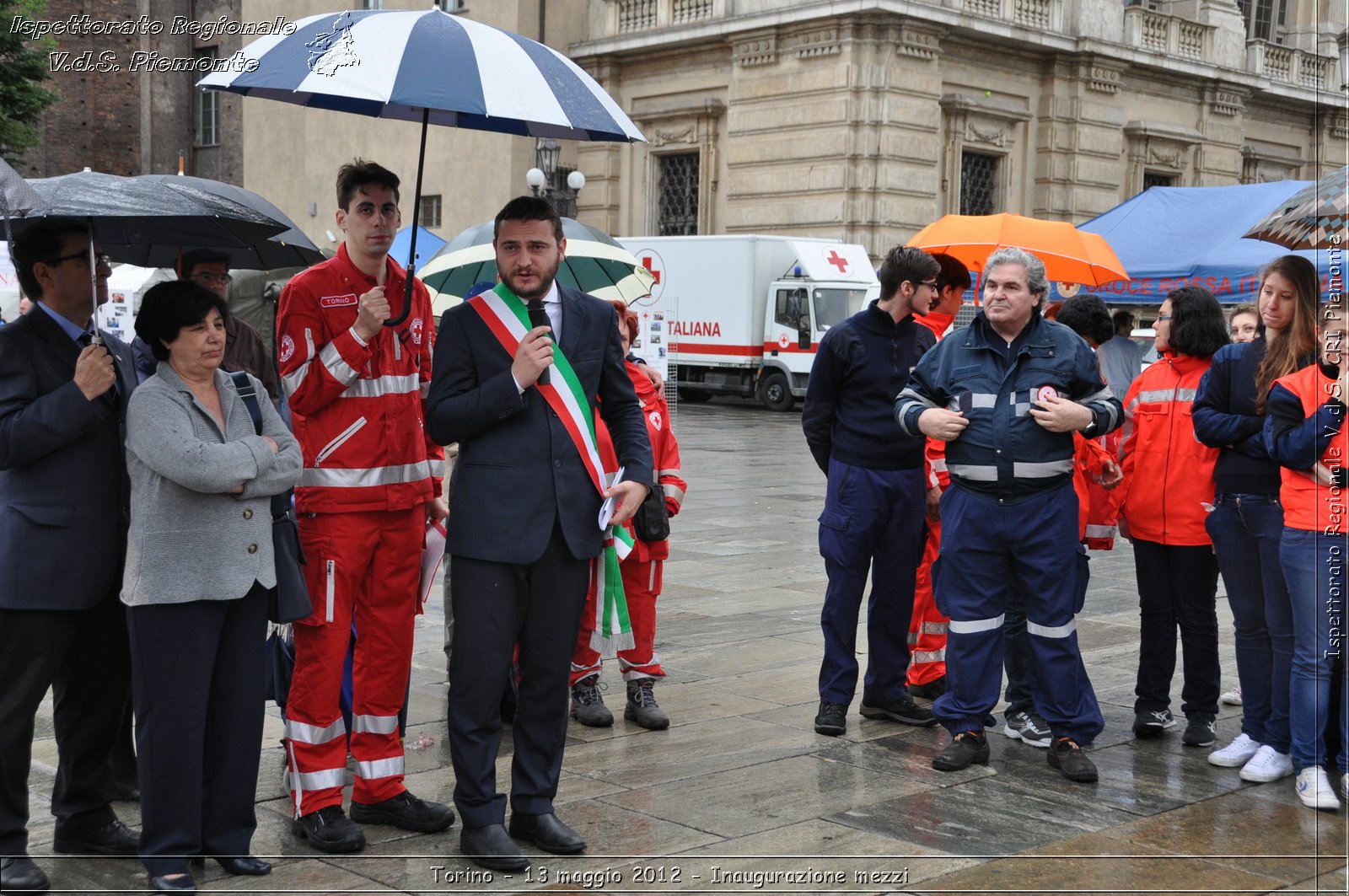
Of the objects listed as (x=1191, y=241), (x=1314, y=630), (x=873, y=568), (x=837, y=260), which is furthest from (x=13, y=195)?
(x=837, y=260)

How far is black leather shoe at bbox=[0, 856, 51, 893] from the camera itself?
4.27 meters

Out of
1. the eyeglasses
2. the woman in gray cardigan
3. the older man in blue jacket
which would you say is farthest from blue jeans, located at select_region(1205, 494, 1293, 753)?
the eyeglasses

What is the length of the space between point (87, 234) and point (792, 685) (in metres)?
4.01

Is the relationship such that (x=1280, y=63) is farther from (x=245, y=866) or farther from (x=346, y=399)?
(x=245, y=866)

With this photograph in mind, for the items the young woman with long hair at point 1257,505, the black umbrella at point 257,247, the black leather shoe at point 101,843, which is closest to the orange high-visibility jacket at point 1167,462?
the young woman with long hair at point 1257,505

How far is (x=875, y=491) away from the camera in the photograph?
6.37 m

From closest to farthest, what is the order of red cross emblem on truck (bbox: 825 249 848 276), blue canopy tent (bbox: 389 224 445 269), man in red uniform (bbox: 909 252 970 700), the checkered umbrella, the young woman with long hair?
the checkered umbrella → the young woman with long hair → man in red uniform (bbox: 909 252 970 700) → blue canopy tent (bbox: 389 224 445 269) → red cross emblem on truck (bbox: 825 249 848 276)

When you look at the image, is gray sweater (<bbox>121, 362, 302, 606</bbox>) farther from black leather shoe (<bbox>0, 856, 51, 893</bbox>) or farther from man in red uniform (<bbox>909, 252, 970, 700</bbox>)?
man in red uniform (<bbox>909, 252, 970, 700</bbox>)

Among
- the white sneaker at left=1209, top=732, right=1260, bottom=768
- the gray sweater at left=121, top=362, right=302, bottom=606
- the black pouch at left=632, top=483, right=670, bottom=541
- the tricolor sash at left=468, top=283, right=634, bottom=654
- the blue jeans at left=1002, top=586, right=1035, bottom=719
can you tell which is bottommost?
the white sneaker at left=1209, top=732, right=1260, bottom=768

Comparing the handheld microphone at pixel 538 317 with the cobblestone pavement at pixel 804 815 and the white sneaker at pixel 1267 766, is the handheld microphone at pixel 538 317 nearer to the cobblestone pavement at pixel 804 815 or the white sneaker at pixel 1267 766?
the cobblestone pavement at pixel 804 815

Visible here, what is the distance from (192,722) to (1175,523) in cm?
417

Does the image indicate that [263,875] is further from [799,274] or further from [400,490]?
[799,274]

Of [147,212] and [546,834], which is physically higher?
[147,212]

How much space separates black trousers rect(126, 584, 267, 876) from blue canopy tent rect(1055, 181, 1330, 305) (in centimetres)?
857
